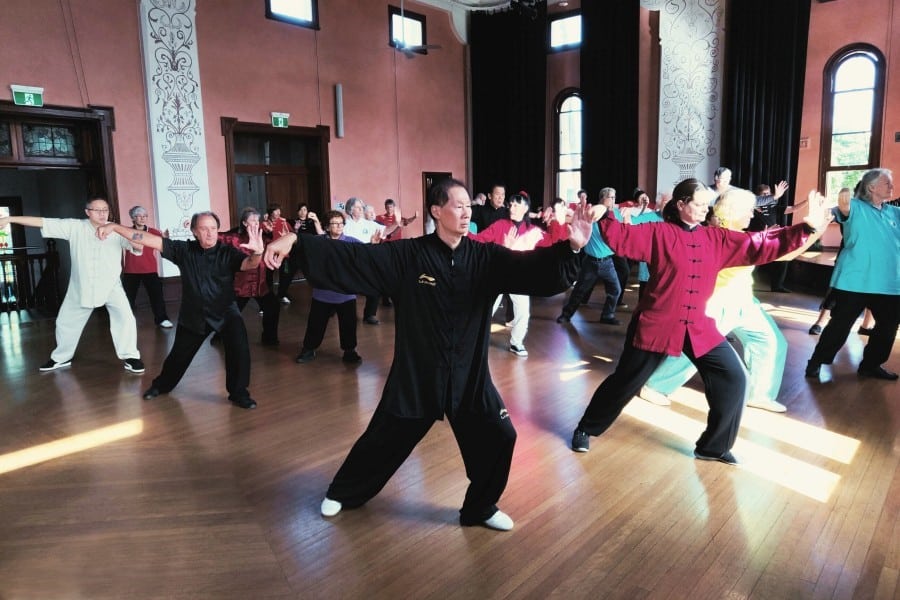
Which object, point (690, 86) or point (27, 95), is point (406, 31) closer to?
point (690, 86)

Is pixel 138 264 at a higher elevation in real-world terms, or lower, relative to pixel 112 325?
higher

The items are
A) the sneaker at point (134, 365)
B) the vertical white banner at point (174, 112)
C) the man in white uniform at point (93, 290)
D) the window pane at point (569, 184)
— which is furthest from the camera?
the window pane at point (569, 184)

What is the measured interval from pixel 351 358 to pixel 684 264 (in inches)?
125

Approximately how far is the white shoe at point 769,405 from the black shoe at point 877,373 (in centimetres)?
113

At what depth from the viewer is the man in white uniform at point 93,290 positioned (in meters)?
5.14

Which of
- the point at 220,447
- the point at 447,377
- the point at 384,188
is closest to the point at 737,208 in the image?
the point at 447,377

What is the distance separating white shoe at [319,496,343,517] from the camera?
275 centimetres

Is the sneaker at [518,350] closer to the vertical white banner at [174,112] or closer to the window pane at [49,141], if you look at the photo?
the vertical white banner at [174,112]

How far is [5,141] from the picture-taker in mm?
7730

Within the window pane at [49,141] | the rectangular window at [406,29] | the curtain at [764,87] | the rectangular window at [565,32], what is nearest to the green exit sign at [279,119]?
the rectangular window at [406,29]

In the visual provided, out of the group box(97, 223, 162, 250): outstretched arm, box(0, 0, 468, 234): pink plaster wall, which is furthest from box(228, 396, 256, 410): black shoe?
box(0, 0, 468, 234): pink plaster wall

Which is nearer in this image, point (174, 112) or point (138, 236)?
point (138, 236)

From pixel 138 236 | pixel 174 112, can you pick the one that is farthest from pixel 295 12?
pixel 138 236

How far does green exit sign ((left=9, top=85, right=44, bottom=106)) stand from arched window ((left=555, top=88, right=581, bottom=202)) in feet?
27.4
